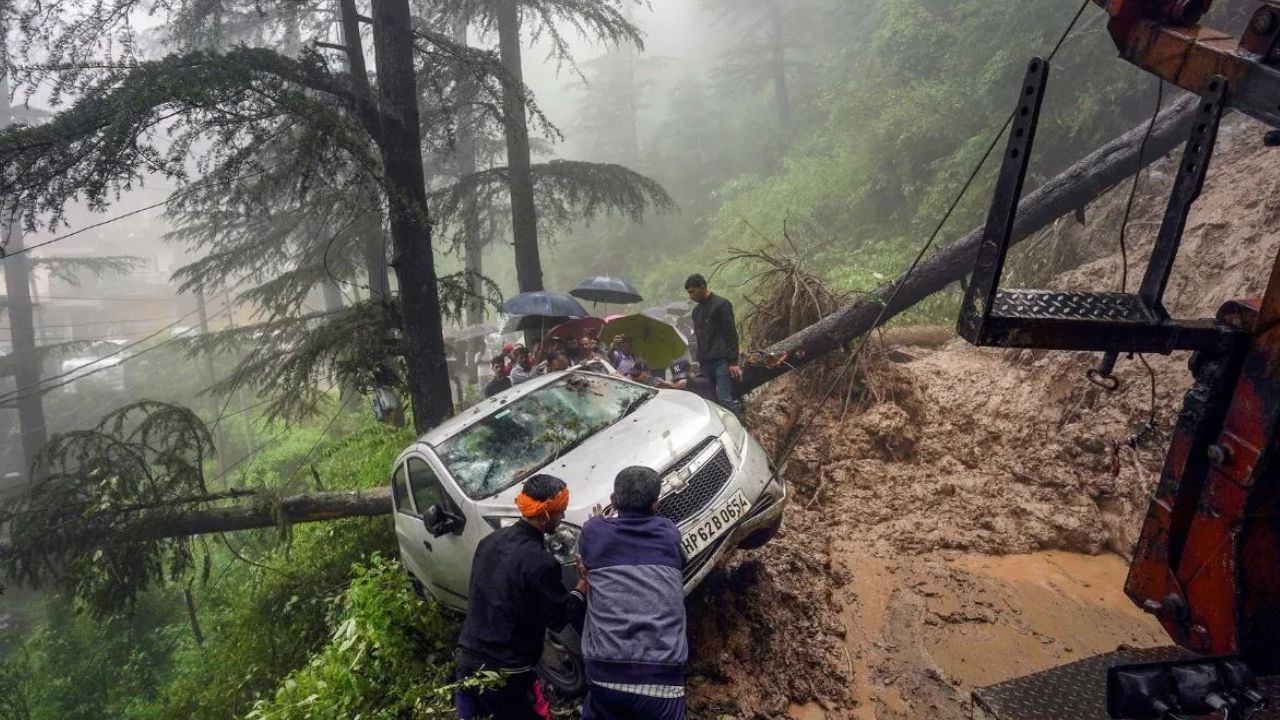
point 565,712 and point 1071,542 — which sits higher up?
point 1071,542

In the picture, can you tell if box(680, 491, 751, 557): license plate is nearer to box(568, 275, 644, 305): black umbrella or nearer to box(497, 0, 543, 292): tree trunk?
box(568, 275, 644, 305): black umbrella

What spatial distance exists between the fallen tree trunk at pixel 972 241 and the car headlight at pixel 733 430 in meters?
2.62

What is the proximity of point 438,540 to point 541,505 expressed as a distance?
213 cm

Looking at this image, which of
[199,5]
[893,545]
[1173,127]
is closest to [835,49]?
[1173,127]

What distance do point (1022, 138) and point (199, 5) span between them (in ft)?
31.5

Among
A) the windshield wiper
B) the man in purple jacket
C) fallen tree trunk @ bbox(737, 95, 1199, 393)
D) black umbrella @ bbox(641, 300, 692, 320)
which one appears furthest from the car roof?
black umbrella @ bbox(641, 300, 692, 320)

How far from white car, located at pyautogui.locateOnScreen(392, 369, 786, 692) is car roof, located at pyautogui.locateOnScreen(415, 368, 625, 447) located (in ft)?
0.05

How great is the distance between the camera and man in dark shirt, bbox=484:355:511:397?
8766mm

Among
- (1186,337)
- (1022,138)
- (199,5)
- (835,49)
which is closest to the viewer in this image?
(1022,138)

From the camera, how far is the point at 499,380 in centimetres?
888

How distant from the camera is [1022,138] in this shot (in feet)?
6.75

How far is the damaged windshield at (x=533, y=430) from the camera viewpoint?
501cm

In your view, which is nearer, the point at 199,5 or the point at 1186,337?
the point at 1186,337

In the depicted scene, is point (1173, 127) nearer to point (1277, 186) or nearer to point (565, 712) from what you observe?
point (1277, 186)
